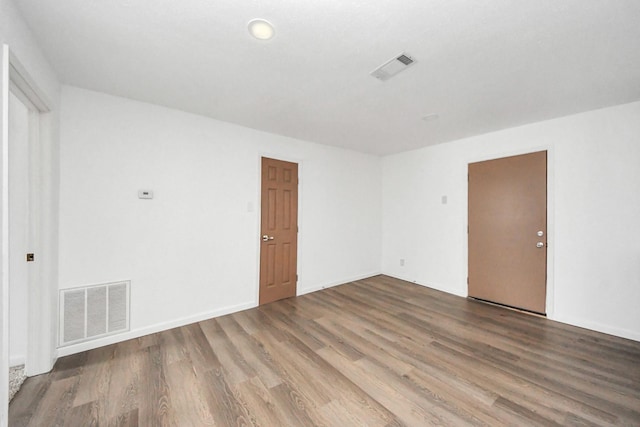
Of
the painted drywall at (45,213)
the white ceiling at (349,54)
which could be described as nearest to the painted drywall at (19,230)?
the painted drywall at (45,213)

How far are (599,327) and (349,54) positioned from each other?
3.90 metres

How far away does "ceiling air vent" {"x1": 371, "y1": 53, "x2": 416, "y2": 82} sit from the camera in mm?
1865

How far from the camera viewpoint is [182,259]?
2.88 m

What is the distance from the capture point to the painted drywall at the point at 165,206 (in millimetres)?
2342

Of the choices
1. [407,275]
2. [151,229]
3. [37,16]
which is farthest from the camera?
[407,275]

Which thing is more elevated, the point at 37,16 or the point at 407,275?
the point at 37,16

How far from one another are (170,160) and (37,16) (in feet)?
4.71

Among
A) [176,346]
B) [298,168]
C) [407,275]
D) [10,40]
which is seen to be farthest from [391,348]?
[10,40]

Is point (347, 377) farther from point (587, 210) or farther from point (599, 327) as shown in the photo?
point (587, 210)

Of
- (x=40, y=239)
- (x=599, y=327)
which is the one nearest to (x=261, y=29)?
(x=40, y=239)

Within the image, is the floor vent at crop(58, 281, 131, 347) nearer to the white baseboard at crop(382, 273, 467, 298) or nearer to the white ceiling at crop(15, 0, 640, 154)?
the white ceiling at crop(15, 0, 640, 154)

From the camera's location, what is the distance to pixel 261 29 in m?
1.58

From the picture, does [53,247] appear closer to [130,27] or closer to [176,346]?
[176,346]

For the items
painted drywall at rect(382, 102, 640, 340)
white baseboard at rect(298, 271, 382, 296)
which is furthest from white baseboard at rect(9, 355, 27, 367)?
painted drywall at rect(382, 102, 640, 340)
